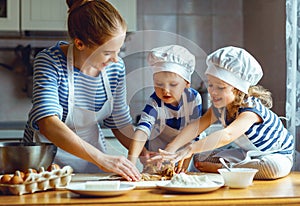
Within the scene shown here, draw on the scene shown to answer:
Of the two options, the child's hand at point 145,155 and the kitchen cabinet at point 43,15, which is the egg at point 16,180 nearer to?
the child's hand at point 145,155

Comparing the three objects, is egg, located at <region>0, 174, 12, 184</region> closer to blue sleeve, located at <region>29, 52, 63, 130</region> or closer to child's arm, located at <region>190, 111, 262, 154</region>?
blue sleeve, located at <region>29, 52, 63, 130</region>

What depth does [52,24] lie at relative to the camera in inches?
107

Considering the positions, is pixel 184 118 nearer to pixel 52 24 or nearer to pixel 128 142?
pixel 128 142

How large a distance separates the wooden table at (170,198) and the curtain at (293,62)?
91 centimetres

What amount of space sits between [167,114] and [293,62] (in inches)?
30.9

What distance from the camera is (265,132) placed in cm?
149

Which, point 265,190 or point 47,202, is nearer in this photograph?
point 47,202

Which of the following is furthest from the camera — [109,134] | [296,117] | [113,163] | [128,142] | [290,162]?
[109,134]

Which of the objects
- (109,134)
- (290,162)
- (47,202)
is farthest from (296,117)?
(47,202)

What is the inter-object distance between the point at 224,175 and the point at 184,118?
12.9 inches

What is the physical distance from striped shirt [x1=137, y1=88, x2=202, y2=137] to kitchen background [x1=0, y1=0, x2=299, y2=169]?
987 millimetres

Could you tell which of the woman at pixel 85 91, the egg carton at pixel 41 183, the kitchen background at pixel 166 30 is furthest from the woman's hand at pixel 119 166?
the kitchen background at pixel 166 30

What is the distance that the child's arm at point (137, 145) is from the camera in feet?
5.01

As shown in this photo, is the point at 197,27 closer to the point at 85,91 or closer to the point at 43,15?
the point at 43,15
